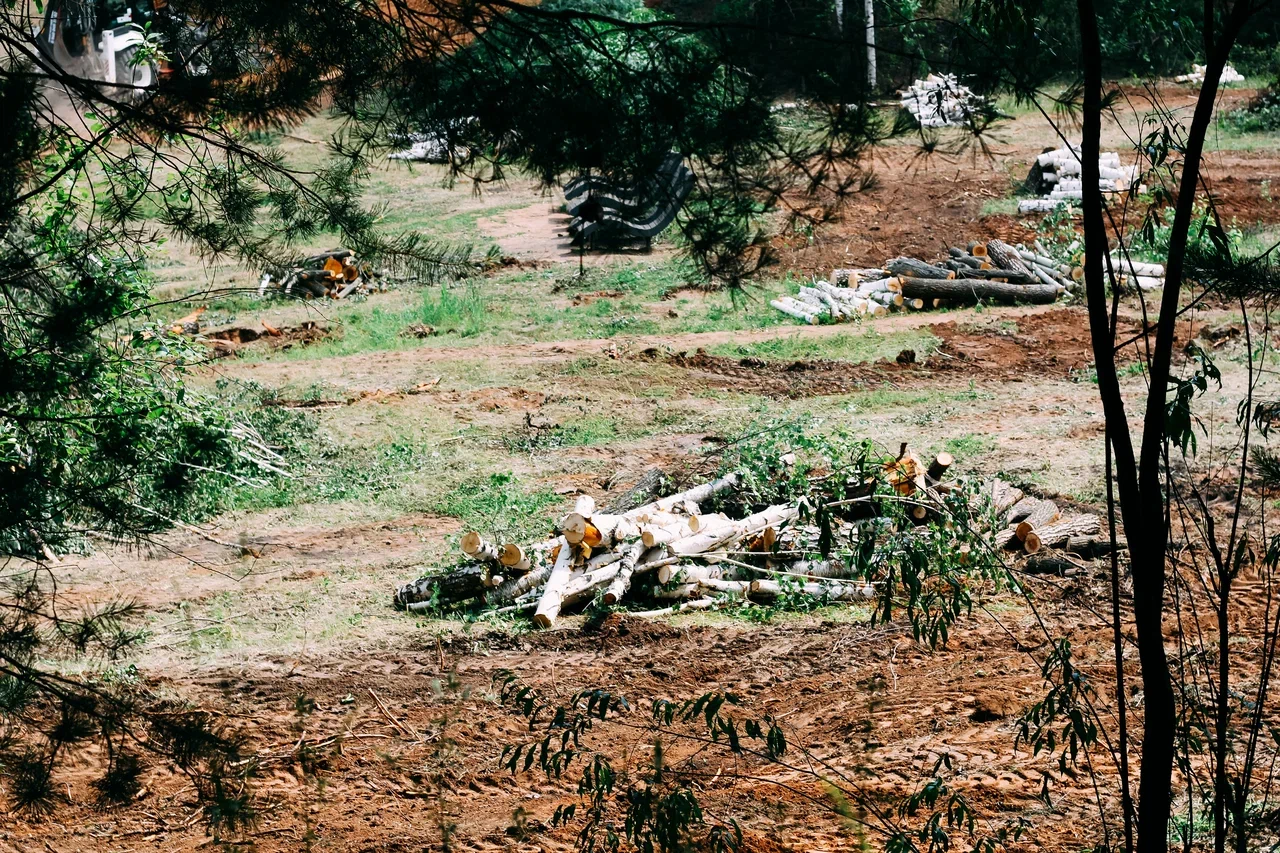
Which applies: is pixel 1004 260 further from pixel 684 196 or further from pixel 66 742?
pixel 66 742

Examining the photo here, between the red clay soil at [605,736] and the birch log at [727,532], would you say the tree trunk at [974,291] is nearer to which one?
the birch log at [727,532]

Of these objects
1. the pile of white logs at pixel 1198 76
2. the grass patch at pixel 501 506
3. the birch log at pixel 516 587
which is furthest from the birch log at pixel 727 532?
the pile of white logs at pixel 1198 76

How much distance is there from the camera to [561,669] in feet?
22.9

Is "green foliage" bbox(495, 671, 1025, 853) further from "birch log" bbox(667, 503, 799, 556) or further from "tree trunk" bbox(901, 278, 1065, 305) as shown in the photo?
"tree trunk" bbox(901, 278, 1065, 305)

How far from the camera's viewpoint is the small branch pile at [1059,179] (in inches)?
715

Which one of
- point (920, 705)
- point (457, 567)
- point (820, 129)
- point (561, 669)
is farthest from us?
point (457, 567)

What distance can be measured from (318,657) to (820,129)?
4.58 metres

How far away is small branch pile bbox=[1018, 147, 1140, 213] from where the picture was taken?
715 inches

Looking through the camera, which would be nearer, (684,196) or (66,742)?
(66,742)

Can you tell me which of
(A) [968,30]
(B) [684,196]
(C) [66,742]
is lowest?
(C) [66,742]

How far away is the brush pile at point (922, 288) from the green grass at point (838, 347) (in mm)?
792

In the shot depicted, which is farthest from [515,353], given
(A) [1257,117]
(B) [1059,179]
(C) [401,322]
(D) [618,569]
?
(A) [1257,117]

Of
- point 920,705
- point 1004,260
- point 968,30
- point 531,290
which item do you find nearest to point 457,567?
point 920,705

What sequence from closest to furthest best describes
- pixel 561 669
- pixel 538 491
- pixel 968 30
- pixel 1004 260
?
pixel 968 30 → pixel 561 669 → pixel 538 491 → pixel 1004 260
